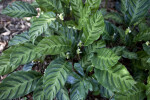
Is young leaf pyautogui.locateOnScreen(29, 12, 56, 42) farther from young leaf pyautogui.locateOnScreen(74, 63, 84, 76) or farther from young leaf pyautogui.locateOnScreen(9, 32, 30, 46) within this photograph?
young leaf pyautogui.locateOnScreen(74, 63, 84, 76)

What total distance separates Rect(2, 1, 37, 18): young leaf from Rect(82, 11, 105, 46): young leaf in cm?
73

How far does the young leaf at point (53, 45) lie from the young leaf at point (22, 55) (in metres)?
0.18

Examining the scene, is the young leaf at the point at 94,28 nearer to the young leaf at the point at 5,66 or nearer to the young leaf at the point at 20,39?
the young leaf at the point at 20,39

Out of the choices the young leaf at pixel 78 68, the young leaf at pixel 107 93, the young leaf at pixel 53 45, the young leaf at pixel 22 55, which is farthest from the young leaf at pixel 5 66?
the young leaf at pixel 107 93

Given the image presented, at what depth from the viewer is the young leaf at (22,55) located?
4.23 ft

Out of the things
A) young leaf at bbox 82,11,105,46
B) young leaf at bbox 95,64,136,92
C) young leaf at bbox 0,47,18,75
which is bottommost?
young leaf at bbox 95,64,136,92

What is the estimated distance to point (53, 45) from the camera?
1.31m

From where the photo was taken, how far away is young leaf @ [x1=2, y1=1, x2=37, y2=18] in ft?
5.29

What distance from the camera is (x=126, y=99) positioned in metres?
1.30

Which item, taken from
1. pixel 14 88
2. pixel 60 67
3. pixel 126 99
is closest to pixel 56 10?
pixel 60 67

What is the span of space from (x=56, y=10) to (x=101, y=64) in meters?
0.80

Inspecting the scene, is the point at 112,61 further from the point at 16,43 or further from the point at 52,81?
the point at 16,43

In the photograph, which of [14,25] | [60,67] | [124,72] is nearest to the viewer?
[124,72]

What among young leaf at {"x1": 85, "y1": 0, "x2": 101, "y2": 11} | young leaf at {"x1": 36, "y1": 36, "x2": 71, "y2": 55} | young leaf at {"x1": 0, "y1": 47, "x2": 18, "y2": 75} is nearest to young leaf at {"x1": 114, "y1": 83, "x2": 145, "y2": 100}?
young leaf at {"x1": 36, "y1": 36, "x2": 71, "y2": 55}
